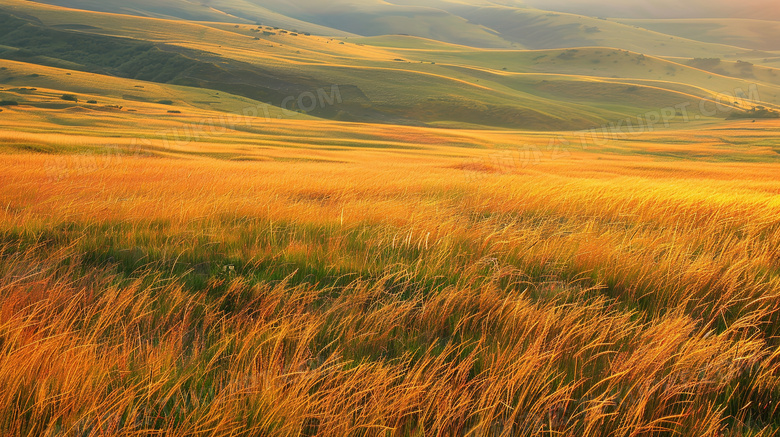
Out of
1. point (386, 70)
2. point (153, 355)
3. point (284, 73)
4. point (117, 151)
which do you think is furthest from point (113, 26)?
point (153, 355)

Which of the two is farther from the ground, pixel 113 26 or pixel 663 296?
pixel 113 26

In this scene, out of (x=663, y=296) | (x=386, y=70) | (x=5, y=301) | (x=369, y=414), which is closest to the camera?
(x=369, y=414)

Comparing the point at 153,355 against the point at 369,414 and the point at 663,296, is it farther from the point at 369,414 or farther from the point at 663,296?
the point at 663,296

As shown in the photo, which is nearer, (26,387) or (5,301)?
(26,387)

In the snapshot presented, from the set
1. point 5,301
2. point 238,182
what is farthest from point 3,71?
point 5,301

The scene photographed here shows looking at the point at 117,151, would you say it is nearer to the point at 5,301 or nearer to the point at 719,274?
the point at 5,301

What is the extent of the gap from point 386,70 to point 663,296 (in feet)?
461

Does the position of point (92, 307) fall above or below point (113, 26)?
below

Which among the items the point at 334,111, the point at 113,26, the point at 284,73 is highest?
the point at 113,26

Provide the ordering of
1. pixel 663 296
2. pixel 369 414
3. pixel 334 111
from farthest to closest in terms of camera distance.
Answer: pixel 334 111, pixel 663 296, pixel 369 414

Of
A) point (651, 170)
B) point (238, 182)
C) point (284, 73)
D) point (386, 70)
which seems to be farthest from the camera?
point (386, 70)

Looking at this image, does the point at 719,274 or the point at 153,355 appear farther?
the point at 719,274

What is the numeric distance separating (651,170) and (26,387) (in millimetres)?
32417

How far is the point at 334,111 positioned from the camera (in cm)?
10744
